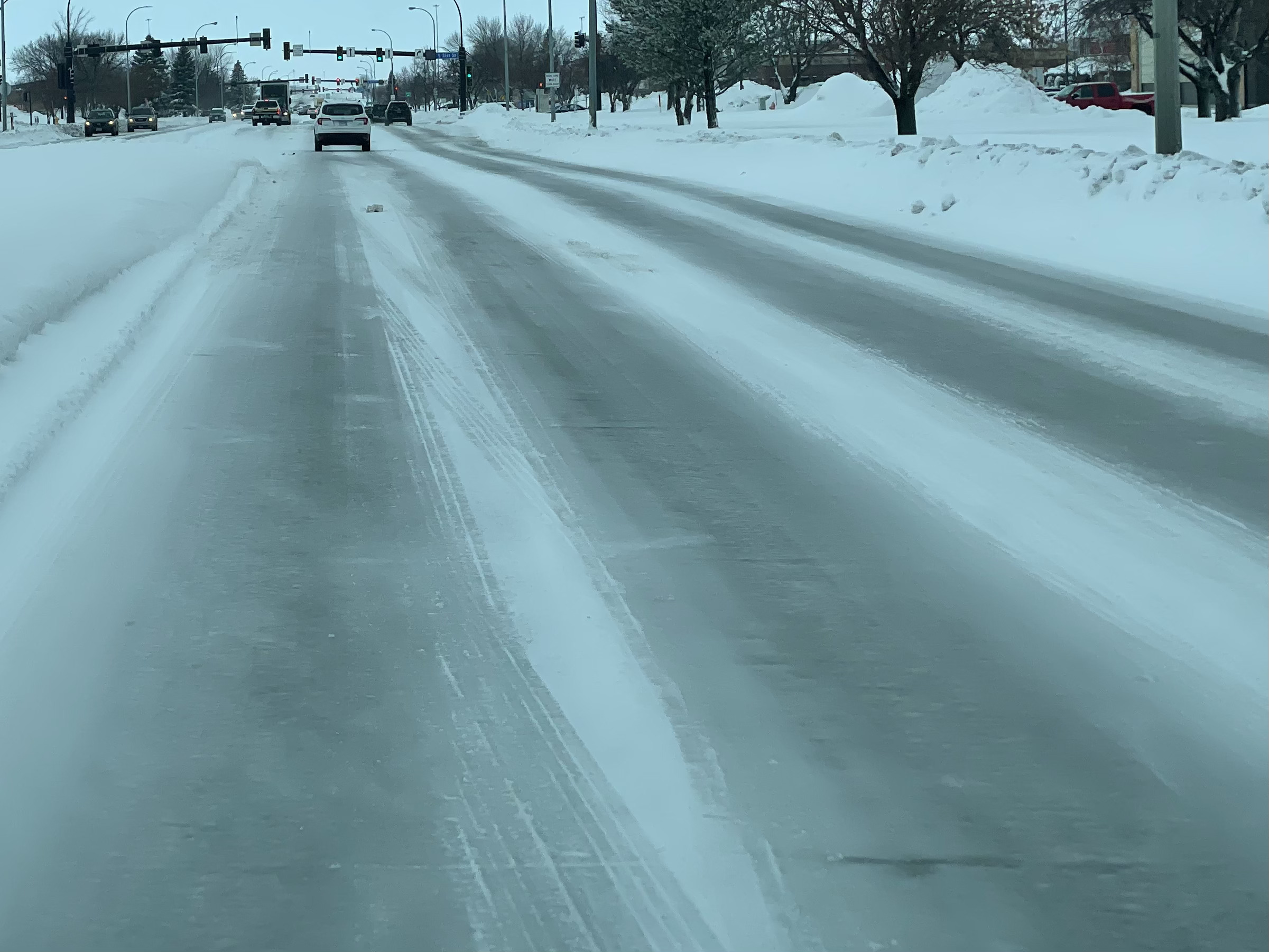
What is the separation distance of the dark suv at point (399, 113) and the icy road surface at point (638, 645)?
8076 centimetres

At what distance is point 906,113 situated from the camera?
3666 cm

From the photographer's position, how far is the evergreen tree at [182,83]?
17200 cm

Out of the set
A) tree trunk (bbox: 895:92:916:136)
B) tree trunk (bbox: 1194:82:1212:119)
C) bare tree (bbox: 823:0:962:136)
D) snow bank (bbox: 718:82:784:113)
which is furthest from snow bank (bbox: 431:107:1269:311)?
snow bank (bbox: 718:82:784:113)

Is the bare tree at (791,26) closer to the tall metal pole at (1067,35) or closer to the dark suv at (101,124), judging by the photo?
the tall metal pole at (1067,35)

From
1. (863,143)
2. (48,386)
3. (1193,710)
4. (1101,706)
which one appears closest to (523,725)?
(1101,706)

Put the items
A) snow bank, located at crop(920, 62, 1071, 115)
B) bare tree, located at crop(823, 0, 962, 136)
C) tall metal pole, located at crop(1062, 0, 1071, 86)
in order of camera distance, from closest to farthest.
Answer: bare tree, located at crop(823, 0, 962, 136), tall metal pole, located at crop(1062, 0, 1071, 86), snow bank, located at crop(920, 62, 1071, 115)

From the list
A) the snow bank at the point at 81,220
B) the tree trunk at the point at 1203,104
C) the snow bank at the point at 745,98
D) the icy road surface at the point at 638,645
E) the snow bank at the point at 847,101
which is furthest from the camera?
the snow bank at the point at 745,98

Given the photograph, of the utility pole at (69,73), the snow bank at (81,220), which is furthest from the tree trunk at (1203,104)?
the utility pole at (69,73)

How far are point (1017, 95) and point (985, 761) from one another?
188 feet

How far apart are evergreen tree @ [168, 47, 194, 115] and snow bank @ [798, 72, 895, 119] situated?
113920 mm

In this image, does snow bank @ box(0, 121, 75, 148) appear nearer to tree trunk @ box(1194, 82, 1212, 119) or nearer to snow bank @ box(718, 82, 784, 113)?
snow bank @ box(718, 82, 784, 113)

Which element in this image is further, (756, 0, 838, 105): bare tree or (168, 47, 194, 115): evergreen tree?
(168, 47, 194, 115): evergreen tree

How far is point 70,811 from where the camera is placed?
10.9 feet

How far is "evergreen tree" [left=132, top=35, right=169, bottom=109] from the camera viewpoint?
138 meters
